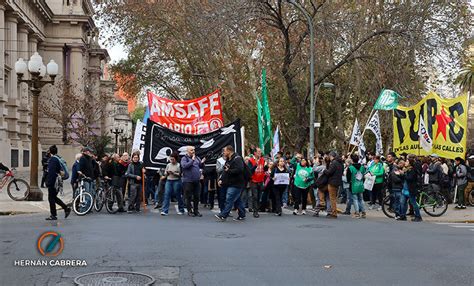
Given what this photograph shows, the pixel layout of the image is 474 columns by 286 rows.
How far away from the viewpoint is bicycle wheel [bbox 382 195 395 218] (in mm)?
15892

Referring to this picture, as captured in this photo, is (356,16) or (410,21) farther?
(356,16)

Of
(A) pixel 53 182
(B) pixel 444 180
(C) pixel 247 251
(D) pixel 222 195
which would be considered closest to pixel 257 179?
(D) pixel 222 195

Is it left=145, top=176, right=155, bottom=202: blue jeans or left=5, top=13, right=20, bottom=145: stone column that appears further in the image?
left=5, top=13, right=20, bottom=145: stone column

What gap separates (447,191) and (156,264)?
43.5 ft

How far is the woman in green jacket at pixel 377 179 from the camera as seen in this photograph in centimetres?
1783

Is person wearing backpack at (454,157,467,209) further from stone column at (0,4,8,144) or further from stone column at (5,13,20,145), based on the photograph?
stone column at (5,13,20,145)

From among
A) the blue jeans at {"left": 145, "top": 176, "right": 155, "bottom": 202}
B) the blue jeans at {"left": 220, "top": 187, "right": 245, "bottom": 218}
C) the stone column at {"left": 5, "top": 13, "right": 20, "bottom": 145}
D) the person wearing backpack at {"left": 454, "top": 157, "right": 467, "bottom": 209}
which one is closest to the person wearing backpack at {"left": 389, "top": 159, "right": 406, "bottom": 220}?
the person wearing backpack at {"left": 454, "top": 157, "right": 467, "bottom": 209}

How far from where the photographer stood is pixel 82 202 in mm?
14430

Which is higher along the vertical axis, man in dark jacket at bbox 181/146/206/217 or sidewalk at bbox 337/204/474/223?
man in dark jacket at bbox 181/146/206/217

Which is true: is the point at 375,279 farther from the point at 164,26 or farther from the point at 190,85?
the point at 190,85

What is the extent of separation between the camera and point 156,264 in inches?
322

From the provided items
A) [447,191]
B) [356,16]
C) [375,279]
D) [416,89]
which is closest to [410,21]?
[356,16]

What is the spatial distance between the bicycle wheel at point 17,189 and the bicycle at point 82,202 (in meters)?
4.12

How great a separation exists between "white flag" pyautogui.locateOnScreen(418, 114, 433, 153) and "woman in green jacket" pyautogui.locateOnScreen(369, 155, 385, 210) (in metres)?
1.33
